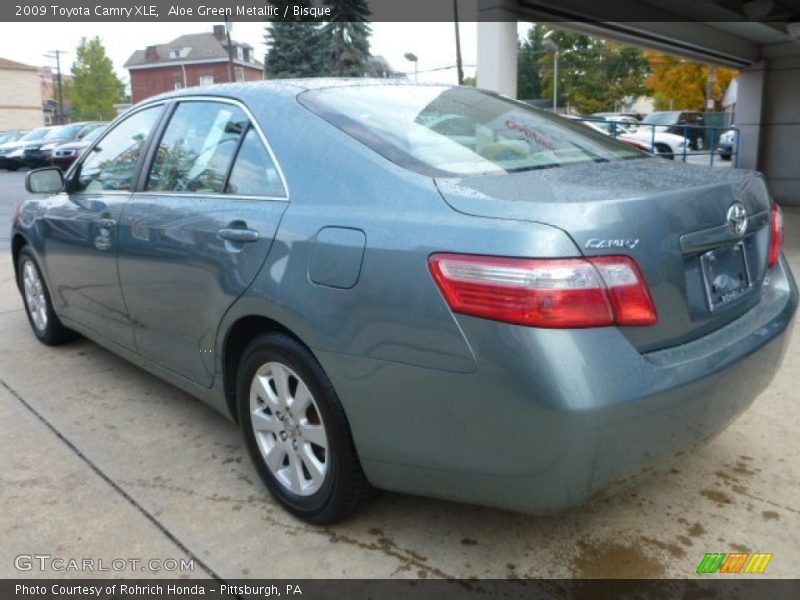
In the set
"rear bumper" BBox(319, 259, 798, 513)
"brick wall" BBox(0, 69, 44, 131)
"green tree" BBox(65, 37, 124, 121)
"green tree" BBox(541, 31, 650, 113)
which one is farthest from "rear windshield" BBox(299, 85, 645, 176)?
"green tree" BBox(65, 37, 124, 121)

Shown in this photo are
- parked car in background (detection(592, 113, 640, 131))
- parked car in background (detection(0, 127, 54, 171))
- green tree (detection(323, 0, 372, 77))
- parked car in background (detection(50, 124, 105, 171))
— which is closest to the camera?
parked car in background (detection(592, 113, 640, 131))

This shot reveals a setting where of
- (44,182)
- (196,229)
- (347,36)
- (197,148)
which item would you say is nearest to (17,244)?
(44,182)

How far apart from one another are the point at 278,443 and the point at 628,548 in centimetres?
130

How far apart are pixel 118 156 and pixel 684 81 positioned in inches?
1636

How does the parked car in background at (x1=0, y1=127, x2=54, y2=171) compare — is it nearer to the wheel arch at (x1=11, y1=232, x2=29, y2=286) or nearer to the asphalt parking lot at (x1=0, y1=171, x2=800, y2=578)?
the wheel arch at (x1=11, y1=232, x2=29, y2=286)

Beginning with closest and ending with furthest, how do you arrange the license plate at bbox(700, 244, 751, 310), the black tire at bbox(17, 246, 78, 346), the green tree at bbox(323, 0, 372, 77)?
the license plate at bbox(700, 244, 751, 310) < the black tire at bbox(17, 246, 78, 346) < the green tree at bbox(323, 0, 372, 77)

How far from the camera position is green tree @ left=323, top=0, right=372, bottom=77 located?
37406 millimetres

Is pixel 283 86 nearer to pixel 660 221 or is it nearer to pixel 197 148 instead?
pixel 197 148

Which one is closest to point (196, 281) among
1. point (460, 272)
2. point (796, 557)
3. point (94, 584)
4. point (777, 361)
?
point (94, 584)

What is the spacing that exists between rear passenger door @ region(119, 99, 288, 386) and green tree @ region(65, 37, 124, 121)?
202 feet

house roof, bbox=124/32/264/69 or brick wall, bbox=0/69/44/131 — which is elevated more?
house roof, bbox=124/32/264/69

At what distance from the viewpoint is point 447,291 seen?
6.81 ft

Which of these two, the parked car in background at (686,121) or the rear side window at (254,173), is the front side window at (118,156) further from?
the parked car in background at (686,121)

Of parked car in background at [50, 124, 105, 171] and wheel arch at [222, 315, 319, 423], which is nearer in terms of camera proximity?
wheel arch at [222, 315, 319, 423]
